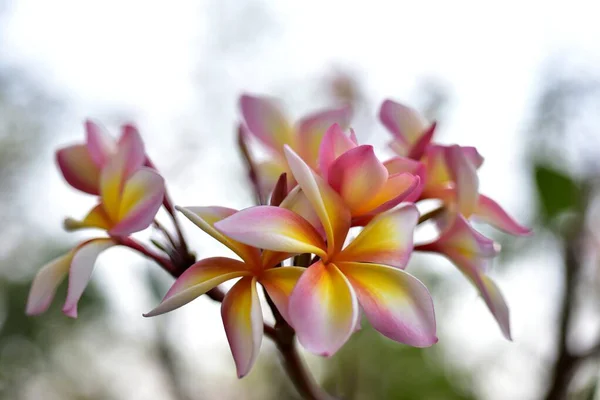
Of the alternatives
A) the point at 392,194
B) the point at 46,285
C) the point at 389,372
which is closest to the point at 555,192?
the point at 389,372

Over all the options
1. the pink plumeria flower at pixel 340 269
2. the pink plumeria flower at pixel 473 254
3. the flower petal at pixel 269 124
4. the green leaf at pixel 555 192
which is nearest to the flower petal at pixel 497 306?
the pink plumeria flower at pixel 473 254

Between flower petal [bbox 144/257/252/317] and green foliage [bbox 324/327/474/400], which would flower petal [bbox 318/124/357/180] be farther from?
green foliage [bbox 324/327/474/400]

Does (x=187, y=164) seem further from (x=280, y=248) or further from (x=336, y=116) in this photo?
(x=280, y=248)

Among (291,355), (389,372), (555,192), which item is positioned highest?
(291,355)

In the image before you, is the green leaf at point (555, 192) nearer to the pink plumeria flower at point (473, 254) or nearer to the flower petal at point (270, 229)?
the pink plumeria flower at point (473, 254)

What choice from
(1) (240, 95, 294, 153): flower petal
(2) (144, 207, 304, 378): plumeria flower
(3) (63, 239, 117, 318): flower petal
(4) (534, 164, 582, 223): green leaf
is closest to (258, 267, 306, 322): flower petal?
(2) (144, 207, 304, 378): plumeria flower

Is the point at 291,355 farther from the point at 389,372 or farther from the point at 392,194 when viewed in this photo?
the point at 389,372
